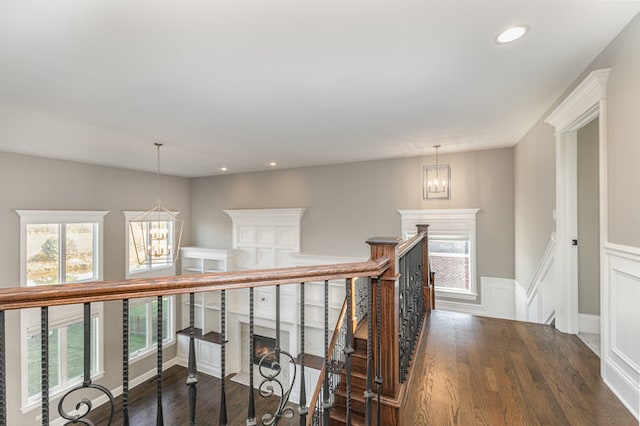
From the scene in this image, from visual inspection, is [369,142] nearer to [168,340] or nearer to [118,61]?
[118,61]

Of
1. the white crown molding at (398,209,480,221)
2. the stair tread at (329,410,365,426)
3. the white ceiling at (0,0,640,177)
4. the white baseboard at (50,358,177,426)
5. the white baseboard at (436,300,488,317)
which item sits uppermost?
the white ceiling at (0,0,640,177)

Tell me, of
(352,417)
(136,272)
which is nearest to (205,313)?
→ (136,272)

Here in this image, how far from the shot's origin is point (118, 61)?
2.11 m

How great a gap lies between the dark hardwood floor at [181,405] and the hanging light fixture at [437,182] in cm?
440

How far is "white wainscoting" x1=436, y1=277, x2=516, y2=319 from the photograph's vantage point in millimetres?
4719

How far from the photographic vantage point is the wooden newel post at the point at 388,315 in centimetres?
164

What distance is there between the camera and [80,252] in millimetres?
5602

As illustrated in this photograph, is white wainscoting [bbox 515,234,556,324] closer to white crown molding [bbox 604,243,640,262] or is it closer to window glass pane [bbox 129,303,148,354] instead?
white crown molding [bbox 604,243,640,262]

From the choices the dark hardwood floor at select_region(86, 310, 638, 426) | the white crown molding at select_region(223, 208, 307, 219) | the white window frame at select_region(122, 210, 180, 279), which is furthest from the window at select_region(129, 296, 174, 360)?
the dark hardwood floor at select_region(86, 310, 638, 426)

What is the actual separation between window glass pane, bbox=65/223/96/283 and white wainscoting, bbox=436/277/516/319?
23.1 feet

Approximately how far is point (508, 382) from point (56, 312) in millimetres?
6613

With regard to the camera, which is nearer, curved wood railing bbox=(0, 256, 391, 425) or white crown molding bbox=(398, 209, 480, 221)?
curved wood railing bbox=(0, 256, 391, 425)

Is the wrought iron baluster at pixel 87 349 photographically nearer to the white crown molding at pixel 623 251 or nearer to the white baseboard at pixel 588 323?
the white crown molding at pixel 623 251

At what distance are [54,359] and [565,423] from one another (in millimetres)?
7183
